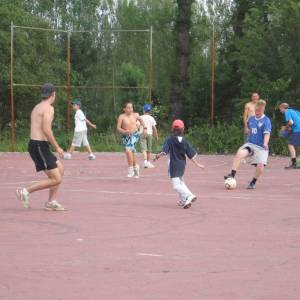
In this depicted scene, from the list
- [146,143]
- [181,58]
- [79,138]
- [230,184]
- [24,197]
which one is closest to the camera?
[24,197]

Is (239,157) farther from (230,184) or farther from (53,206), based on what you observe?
(53,206)

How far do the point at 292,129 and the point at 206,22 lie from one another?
109 feet

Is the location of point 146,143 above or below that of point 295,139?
below

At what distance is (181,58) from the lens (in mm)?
36750

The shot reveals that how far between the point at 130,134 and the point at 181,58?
17684mm

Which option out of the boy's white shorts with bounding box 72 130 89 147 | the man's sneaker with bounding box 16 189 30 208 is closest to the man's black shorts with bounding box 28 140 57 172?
the man's sneaker with bounding box 16 189 30 208

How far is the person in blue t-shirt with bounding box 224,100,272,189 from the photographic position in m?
17.0

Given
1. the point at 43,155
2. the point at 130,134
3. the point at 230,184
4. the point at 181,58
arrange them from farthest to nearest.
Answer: the point at 181,58 → the point at 130,134 → the point at 230,184 → the point at 43,155

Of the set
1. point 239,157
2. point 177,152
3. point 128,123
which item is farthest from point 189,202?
point 128,123

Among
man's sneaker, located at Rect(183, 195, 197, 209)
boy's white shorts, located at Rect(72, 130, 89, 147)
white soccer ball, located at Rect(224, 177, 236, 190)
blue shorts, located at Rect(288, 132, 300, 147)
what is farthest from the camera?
boy's white shorts, located at Rect(72, 130, 89, 147)

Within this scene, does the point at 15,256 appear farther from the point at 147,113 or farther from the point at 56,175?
the point at 147,113

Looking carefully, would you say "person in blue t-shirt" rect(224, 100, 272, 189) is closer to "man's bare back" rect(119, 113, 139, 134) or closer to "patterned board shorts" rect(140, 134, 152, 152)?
"man's bare back" rect(119, 113, 139, 134)

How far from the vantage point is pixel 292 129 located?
903 inches

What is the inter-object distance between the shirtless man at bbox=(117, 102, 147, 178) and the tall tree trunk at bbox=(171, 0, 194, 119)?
16.7 m
